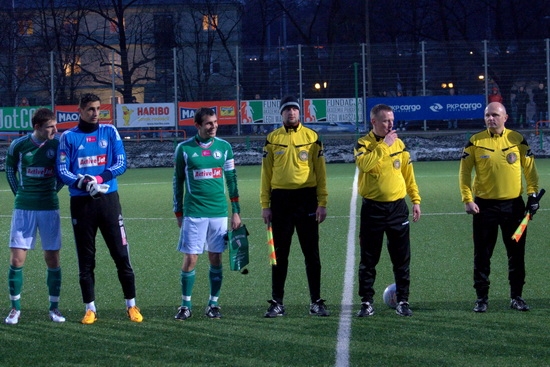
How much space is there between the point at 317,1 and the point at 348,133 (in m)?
23.4

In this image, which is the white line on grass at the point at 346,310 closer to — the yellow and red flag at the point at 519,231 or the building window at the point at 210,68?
the yellow and red flag at the point at 519,231

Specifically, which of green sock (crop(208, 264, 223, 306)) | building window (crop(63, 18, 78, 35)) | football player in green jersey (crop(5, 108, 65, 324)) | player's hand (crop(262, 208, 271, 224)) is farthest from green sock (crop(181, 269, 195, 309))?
building window (crop(63, 18, 78, 35))

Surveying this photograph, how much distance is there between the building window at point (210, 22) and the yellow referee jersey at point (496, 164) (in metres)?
42.7

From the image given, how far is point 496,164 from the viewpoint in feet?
28.3

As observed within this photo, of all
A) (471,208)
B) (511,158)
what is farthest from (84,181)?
(511,158)

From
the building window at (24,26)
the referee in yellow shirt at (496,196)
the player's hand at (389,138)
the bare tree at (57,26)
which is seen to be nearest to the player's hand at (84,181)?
the player's hand at (389,138)

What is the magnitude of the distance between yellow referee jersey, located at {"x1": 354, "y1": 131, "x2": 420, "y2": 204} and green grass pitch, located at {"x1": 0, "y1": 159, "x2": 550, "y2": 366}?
1030 millimetres

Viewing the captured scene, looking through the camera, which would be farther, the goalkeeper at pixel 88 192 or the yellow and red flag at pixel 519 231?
the yellow and red flag at pixel 519 231

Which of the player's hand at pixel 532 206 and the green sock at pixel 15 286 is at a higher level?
the player's hand at pixel 532 206

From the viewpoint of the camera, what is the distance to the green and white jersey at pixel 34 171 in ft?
27.8

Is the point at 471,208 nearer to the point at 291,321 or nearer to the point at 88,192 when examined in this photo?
the point at 291,321

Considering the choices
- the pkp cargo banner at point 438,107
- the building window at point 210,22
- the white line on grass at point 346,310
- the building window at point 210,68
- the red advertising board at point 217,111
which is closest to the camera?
the white line on grass at point 346,310

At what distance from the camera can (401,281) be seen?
→ 8.49 m

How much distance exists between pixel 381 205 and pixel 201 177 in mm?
1533
